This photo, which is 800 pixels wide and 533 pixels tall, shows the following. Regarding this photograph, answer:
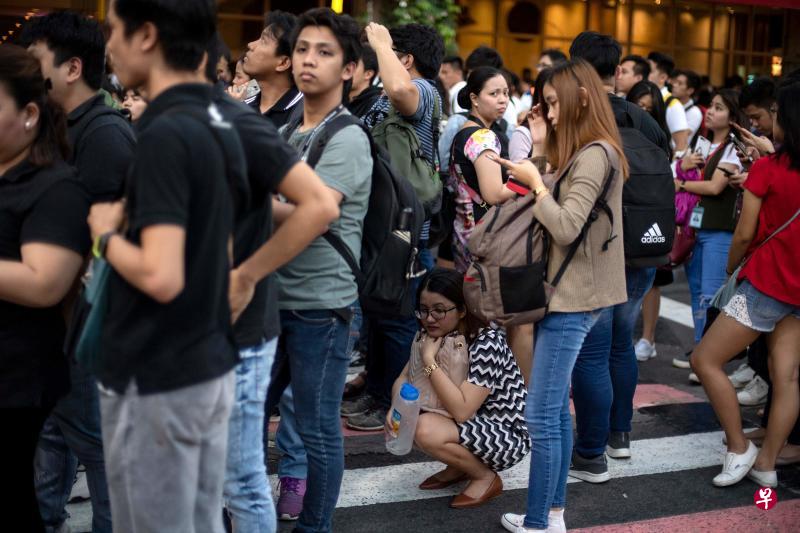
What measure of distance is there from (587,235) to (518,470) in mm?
1562

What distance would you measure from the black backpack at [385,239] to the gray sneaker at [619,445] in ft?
5.91

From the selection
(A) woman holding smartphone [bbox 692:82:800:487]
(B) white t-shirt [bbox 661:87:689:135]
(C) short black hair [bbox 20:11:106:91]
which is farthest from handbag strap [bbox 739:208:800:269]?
(B) white t-shirt [bbox 661:87:689:135]

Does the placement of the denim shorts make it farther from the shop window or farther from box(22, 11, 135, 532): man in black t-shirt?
the shop window

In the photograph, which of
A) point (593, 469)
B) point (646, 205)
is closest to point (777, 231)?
point (646, 205)

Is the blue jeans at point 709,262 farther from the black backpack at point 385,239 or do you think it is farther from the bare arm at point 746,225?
the black backpack at point 385,239

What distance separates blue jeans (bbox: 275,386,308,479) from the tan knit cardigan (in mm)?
1240

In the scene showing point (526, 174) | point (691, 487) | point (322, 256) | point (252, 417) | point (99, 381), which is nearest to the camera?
point (99, 381)

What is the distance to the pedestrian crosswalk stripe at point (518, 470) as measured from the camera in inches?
184

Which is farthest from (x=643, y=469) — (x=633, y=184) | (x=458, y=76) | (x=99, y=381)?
(x=458, y=76)

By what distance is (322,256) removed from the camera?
141 inches

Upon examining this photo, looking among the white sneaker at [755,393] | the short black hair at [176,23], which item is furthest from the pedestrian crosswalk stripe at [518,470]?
the short black hair at [176,23]

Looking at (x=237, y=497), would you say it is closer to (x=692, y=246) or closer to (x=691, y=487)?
(x=691, y=487)

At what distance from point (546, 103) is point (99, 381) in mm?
2359

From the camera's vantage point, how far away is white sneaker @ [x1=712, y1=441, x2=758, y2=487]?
4.92 meters
